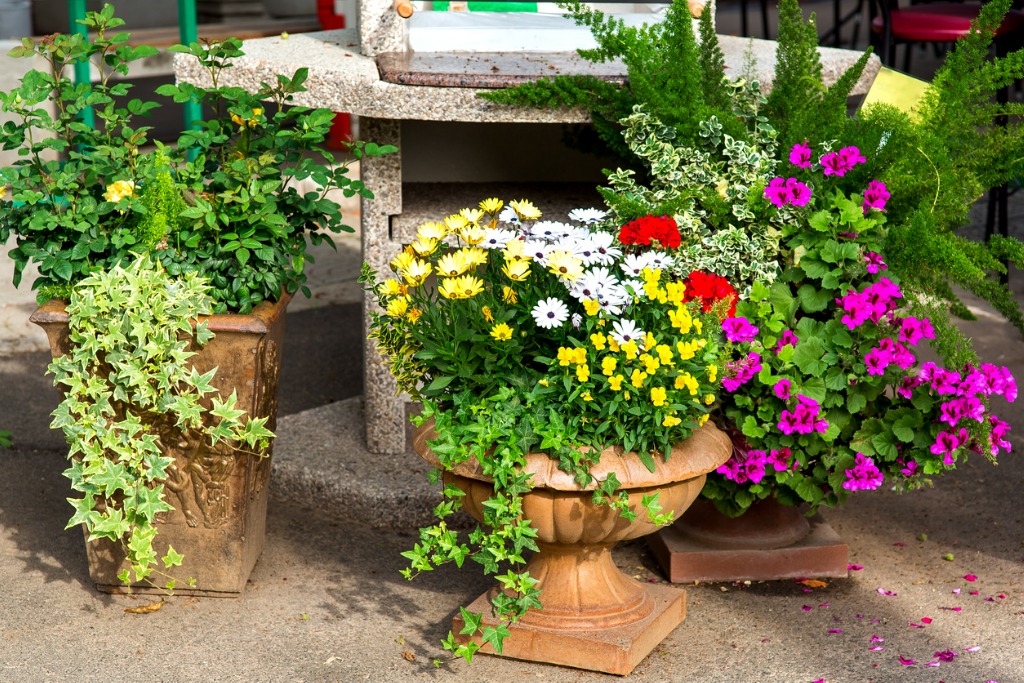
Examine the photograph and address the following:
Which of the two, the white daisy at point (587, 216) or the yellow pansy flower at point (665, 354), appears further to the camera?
the white daisy at point (587, 216)

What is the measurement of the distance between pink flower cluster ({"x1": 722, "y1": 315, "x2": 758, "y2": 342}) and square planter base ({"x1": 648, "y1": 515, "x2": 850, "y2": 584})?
632mm

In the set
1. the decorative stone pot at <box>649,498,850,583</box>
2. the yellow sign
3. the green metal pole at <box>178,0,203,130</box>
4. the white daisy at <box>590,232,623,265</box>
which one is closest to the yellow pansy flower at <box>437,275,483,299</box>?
the white daisy at <box>590,232,623,265</box>

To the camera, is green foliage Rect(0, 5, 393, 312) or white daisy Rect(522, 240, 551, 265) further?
green foliage Rect(0, 5, 393, 312)

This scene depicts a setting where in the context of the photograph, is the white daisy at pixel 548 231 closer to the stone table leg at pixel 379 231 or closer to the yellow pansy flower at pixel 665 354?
the yellow pansy flower at pixel 665 354

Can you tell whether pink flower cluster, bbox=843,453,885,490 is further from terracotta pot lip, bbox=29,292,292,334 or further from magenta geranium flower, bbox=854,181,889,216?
terracotta pot lip, bbox=29,292,292,334

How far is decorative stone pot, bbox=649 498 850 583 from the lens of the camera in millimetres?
2902

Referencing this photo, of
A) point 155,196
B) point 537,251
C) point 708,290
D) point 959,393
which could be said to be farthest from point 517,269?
point 959,393

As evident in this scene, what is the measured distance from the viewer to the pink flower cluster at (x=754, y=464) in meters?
2.66

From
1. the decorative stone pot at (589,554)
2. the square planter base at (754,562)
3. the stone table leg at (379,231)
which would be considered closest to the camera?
the decorative stone pot at (589,554)

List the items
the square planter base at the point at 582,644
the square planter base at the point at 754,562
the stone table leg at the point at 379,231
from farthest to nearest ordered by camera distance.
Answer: the stone table leg at the point at 379,231 → the square planter base at the point at 754,562 → the square planter base at the point at 582,644

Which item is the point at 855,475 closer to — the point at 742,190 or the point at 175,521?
the point at 742,190

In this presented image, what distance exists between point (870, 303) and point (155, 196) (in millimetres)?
1640

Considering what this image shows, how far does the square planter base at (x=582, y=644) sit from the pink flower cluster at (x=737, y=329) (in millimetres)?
640

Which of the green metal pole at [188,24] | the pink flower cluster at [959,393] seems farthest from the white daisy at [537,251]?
the green metal pole at [188,24]
